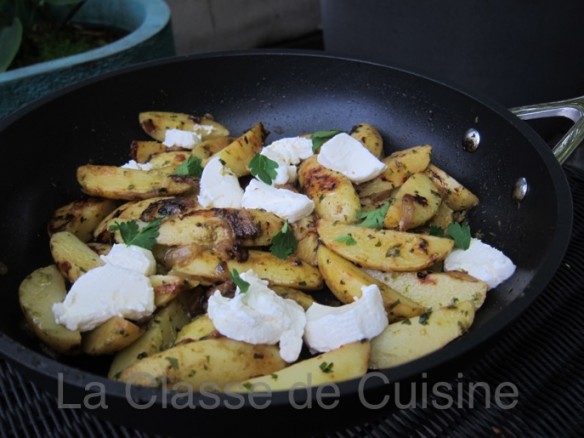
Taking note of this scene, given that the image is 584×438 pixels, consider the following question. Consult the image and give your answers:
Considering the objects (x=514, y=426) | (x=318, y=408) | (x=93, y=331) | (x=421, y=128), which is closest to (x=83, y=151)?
(x=93, y=331)

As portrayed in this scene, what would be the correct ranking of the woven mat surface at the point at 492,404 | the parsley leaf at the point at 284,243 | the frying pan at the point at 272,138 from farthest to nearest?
the parsley leaf at the point at 284,243 → the woven mat surface at the point at 492,404 → the frying pan at the point at 272,138

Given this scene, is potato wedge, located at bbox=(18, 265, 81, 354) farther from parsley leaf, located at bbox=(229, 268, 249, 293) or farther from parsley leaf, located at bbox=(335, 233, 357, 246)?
parsley leaf, located at bbox=(335, 233, 357, 246)

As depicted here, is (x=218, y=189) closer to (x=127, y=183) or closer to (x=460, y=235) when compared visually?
(x=127, y=183)

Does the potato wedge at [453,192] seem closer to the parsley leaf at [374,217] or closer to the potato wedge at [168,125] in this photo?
the parsley leaf at [374,217]

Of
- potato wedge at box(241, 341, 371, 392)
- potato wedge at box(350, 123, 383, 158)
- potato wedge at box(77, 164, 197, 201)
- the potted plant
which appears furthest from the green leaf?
potato wedge at box(241, 341, 371, 392)

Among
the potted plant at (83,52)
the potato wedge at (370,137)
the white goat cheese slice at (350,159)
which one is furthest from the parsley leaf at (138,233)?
the potted plant at (83,52)

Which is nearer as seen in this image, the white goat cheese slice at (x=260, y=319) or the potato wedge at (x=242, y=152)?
the white goat cheese slice at (x=260, y=319)
